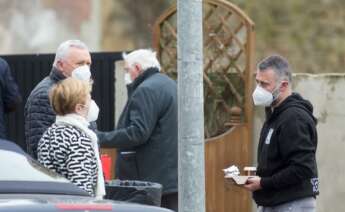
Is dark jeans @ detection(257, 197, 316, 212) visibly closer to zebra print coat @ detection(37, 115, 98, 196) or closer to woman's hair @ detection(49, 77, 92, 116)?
zebra print coat @ detection(37, 115, 98, 196)

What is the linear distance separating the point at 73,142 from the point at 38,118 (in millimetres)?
825

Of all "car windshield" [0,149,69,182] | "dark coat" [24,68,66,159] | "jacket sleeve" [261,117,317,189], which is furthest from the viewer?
"dark coat" [24,68,66,159]

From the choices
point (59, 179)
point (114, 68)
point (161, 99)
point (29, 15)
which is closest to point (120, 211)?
point (59, 179)

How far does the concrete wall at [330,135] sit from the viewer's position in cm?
979

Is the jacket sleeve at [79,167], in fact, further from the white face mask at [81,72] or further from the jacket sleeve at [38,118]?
the white face mask at [81,72]

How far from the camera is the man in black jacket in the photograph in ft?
22.1

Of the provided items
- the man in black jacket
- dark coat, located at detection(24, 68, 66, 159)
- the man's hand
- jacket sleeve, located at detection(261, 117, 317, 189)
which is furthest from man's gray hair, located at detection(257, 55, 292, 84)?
dark coat, located at detection(24, 68, 66, 159)

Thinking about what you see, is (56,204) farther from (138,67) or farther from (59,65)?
(138,67)

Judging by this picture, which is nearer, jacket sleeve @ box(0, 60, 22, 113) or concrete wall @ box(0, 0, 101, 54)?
jacket sleeve @ box(0, 60, 22, 113)

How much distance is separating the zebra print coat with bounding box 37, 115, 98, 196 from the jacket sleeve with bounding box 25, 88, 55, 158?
0.66 meters

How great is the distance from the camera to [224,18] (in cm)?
997

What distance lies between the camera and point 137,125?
7.97m

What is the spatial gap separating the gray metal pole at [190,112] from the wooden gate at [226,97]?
378 centimetres

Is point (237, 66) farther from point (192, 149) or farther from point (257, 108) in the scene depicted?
point (192, 149)
